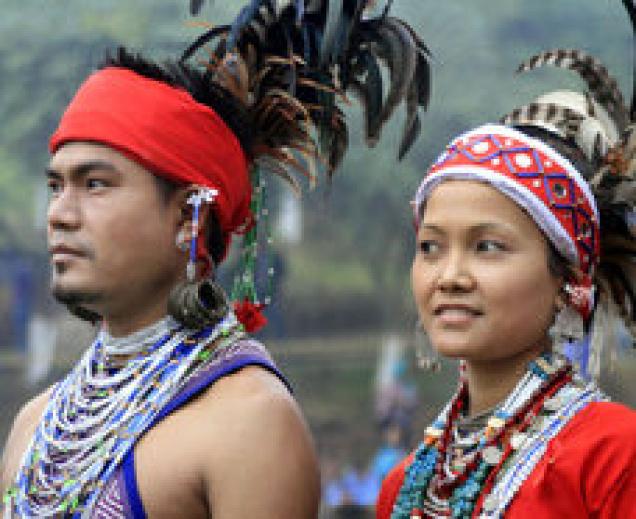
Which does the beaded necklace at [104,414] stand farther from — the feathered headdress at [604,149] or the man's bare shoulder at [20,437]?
the feathered headdress at [604,149]

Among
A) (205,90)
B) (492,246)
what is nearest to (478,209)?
(492,246)

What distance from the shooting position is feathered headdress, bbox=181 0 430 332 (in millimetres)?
3600

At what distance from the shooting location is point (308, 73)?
146 inches

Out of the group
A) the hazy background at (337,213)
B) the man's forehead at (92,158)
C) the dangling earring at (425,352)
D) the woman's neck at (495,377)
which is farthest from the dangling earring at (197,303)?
the hazy background at (337,213)

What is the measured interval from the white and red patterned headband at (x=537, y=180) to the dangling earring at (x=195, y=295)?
689 mm

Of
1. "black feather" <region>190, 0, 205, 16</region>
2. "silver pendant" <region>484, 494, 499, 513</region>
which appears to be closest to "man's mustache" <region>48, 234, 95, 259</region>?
"black feather" <region>190, 0, 205, 16</region>

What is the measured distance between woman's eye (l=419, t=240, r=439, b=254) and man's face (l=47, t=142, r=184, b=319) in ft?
2.49

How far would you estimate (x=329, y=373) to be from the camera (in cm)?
1098

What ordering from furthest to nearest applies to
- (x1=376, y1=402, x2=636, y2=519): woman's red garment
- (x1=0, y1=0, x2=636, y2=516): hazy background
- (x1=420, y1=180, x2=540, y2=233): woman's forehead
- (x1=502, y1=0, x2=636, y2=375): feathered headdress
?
1. (x1=0, y1=0, x2=636, y2=516): hazy background
2. (x1=502, y1=0, x2=636, y2=375): feathered headdress
3. (x1=420, y1=180, x2=540, y2=233): woman's forehead
4. (x1=376, y1=402, x2=636, y2=519): woman's red garment

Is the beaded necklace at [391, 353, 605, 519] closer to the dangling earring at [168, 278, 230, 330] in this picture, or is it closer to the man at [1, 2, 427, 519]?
the man at [1, 2, 427, 519]

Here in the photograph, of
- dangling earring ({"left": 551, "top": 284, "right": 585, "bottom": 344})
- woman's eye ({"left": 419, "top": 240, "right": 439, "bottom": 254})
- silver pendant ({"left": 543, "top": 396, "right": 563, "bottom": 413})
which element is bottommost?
silver pendant ({"left": 543, "top": 396, "right": 563, "bottom": 413})

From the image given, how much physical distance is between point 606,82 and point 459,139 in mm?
506

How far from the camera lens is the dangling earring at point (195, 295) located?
3426mm

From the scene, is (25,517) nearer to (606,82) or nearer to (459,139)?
(459,139)
